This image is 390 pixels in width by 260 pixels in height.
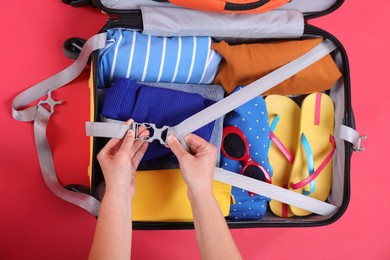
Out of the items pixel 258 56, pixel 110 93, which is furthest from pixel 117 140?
pixel 258 56

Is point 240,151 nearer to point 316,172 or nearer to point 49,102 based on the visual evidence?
point 316,172

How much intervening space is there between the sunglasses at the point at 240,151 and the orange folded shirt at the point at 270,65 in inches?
3.7

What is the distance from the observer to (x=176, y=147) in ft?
2.75

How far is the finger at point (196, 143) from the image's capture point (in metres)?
0.84

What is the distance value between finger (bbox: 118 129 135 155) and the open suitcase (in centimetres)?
1

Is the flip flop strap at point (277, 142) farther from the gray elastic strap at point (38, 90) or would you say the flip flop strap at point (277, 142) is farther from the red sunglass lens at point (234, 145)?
the gray elastic strap at point (38, 90)

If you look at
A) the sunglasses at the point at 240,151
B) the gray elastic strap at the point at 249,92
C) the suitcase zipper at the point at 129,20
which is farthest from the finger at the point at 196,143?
the suitcase zipper at the point at 129,20

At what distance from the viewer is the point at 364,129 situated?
1196 mm

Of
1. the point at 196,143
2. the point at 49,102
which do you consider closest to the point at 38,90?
the point at 49,102

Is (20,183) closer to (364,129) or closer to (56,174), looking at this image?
(56,174)

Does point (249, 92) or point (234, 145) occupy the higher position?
point (249, 92)

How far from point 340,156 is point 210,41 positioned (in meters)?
0.39

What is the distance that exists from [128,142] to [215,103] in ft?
0.67

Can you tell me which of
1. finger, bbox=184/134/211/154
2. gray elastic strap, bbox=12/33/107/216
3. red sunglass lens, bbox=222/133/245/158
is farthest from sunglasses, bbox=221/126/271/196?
gray elastic strap, bbox=12/33/107/216
